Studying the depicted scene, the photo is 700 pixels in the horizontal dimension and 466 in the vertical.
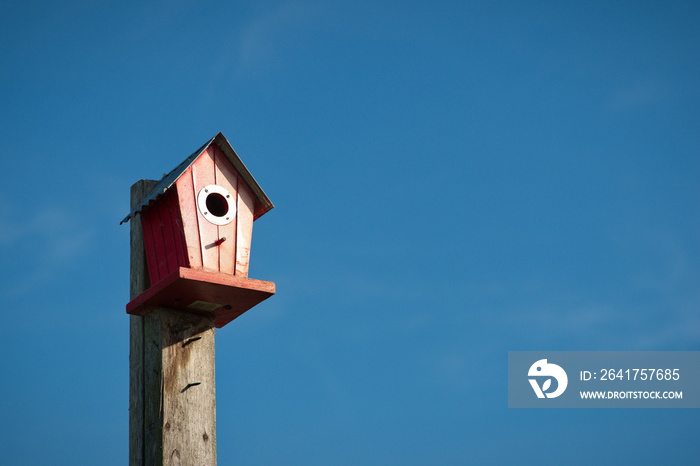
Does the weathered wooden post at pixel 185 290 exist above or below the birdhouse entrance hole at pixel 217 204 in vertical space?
below

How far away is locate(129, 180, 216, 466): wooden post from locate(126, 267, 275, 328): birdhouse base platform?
7 cm

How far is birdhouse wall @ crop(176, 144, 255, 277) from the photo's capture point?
605 cm

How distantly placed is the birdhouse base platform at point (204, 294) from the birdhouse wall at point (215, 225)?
24cm

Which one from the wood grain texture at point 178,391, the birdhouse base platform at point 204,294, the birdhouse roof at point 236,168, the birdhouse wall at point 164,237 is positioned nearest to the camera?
the wood grain texture at point 178,391

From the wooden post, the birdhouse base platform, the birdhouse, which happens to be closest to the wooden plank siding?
the birdhouse

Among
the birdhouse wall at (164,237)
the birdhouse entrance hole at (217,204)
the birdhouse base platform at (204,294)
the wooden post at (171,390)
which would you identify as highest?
the birdhouse entrance hole at (217,204)

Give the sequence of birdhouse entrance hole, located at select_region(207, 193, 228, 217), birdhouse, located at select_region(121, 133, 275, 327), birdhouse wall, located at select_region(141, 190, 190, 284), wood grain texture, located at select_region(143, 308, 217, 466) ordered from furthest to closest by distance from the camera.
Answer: birdhouse entrance hole, located at select_region(207, 193, 228, 217)
birdhouse wall, located at select_region(141, 190, 190, 284)
birdhouse, located at select_region(121, 133, 275, 327)
wood grain texture, located at select_region(143, 308, 217, 466)

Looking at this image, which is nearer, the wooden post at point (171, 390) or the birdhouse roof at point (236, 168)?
the wooden post at point (171, 390)

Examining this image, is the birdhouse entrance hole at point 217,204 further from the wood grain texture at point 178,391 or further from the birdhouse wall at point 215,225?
the wood grain texture at point 178,391

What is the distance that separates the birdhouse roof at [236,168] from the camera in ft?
20.1

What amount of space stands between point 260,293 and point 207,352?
0.53m

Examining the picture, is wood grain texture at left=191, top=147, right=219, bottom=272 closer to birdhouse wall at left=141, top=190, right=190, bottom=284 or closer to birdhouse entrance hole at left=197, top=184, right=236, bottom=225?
birdhouse entrance hole at left=197, top=184, right=236, bottom=225

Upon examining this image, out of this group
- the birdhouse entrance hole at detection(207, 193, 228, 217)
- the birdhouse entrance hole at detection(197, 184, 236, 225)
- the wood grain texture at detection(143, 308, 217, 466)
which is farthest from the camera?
the birdhouse entrance hole at detection(207, 193, 228, 217)

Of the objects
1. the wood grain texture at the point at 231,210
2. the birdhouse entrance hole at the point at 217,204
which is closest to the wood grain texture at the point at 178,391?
the wood grain texture at the point at 231,210
